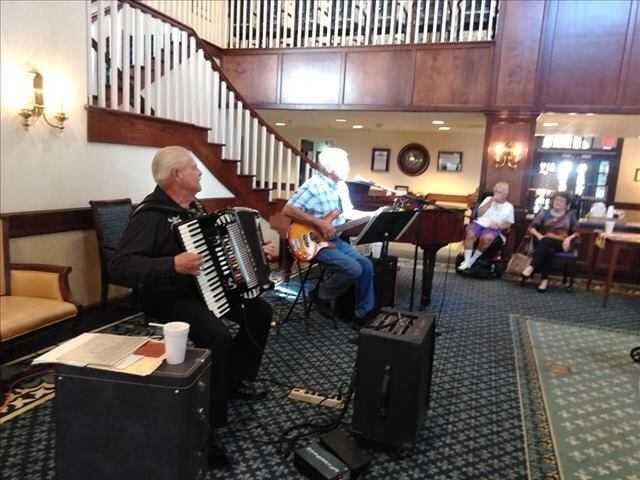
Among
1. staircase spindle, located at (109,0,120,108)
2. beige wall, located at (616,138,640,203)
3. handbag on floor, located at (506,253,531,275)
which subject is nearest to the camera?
staircase spindle, located at (109,0,120,108)

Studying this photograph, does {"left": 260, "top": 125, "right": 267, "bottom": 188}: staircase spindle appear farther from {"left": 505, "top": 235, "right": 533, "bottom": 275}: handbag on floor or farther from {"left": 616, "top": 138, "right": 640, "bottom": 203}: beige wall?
{"left": 616, "top": 138, "right": 640, "bottom": 203}: beige wall

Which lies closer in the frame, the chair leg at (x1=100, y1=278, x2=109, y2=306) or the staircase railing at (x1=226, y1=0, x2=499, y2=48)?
the chair leg at (x1=100, y1=278, x2=109, y2=306)

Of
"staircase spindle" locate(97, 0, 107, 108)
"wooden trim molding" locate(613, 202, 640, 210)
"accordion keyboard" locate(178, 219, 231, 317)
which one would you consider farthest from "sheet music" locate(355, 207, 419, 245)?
"wooden trim molding" locate(613, 202, 640, 210)

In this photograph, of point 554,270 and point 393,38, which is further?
point 393,38

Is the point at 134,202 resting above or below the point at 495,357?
above

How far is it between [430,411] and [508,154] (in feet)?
15.2

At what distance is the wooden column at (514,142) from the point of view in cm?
592

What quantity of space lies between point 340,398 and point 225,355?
704mm

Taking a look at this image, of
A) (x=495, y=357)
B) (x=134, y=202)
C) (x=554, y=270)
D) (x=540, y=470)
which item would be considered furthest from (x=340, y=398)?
(x=554, y=270)

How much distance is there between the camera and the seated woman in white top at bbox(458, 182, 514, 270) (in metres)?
5.45

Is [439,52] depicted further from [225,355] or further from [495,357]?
[225,355]

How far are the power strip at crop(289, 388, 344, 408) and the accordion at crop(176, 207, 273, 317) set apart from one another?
0.58m

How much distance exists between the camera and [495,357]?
3.05m

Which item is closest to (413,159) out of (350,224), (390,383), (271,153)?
(271,153)
